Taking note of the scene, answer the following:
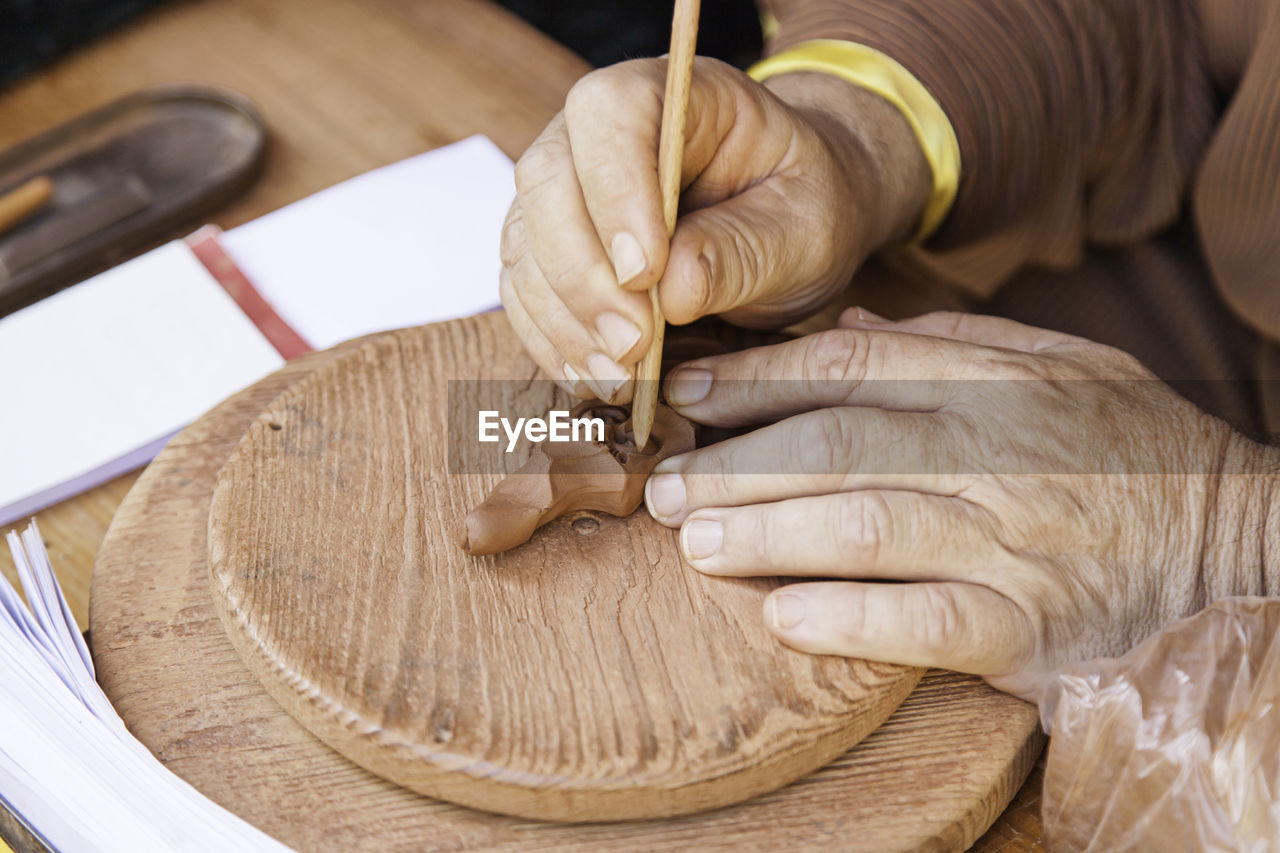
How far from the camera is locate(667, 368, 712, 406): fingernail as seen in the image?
72 centimetres

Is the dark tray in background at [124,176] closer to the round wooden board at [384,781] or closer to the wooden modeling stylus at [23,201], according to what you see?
the wooden modeling stylus at [23,201]

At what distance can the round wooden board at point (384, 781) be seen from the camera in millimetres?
552

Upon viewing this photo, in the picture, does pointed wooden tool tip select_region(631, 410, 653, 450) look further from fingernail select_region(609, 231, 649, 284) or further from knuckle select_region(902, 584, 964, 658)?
knuckle select_region(902, 584, 964, 658)

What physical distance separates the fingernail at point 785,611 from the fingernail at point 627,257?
0.21 metres

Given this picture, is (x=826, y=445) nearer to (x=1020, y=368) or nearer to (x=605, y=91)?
(x=1020, y=368)

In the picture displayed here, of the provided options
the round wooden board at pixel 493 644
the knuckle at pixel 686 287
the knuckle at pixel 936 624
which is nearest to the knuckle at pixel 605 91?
the knuckle at pixel 686 287

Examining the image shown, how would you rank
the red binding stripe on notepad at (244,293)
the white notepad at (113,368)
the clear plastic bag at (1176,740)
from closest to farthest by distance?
the clear plastic bag at (1176,740)
the white notepad at (113,368)
the red binding stripe on notepad at (244,293)

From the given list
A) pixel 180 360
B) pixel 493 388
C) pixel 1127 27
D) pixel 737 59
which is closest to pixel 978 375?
pixel 493 388

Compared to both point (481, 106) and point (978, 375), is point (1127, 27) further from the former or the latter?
point (481, 106)

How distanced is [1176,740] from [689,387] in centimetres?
36

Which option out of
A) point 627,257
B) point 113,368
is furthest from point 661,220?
point 113,368

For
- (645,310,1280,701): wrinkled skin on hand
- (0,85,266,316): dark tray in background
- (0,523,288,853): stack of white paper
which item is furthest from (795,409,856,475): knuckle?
(0,85,266,316): dark tray in background

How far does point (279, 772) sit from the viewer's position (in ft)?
1.90

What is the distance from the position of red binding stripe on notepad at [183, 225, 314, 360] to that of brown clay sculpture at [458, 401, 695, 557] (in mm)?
381
